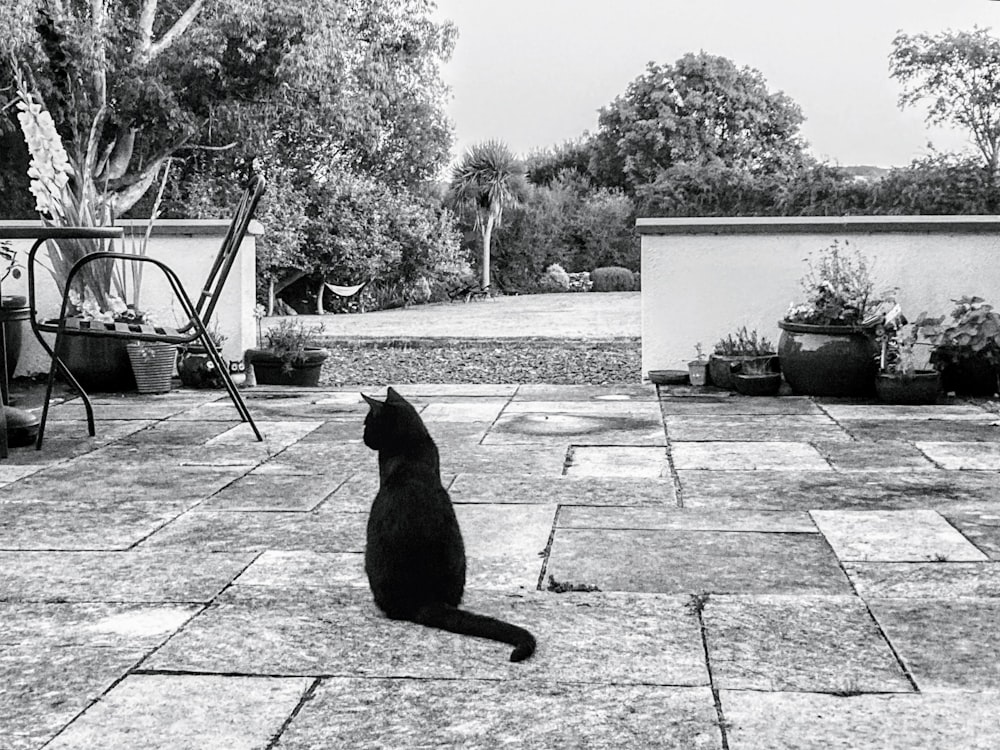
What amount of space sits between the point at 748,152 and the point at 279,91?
21377 mm

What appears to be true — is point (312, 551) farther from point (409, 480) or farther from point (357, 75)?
point (357, 75)

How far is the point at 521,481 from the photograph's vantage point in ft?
11.5

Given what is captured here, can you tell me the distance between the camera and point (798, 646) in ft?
6.40

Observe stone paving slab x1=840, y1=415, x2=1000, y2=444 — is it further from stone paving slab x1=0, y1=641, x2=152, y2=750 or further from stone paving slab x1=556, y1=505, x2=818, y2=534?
stone paving slab x1=0, y1=641, x2=152, y2=750

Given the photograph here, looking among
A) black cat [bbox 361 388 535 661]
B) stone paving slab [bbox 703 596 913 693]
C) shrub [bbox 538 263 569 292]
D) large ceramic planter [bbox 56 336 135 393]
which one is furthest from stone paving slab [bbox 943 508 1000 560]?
shrub [bbox 538 263 569 292]

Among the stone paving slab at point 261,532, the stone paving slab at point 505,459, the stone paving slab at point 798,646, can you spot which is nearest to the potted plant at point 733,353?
the stone paving slab at point 505,459

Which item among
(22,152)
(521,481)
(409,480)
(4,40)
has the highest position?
(4,40)

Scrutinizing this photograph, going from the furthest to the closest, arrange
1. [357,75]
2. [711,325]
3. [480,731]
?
[357,75]
[711,325]
[480,731]

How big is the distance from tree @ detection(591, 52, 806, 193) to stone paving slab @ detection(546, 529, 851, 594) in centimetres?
3087

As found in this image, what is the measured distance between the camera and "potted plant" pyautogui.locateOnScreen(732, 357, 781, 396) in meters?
5.66

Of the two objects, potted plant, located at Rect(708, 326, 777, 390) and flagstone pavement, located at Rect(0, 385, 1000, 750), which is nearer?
flagstone pavement, located at Rect(0, 385, 1000, 750)

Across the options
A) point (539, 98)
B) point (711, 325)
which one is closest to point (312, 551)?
point (711, 325)

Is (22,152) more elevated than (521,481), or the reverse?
(22,152)

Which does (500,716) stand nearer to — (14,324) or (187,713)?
(187,713)
